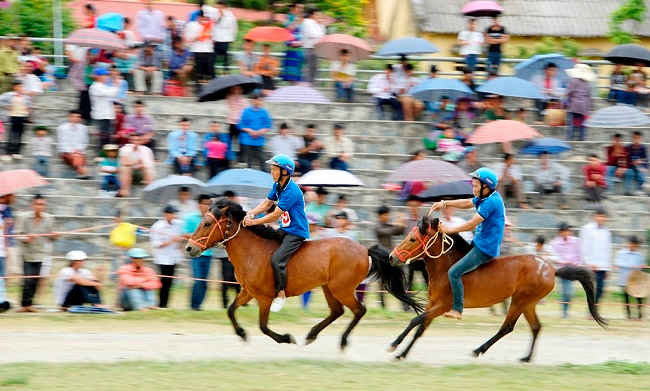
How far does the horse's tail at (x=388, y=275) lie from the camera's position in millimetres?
13867

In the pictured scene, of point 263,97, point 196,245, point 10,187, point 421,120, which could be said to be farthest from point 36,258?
point 421,120

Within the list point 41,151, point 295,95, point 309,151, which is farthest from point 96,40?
point 309,151

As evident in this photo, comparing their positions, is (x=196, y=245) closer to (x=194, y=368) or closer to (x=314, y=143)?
(x=194, y=368)

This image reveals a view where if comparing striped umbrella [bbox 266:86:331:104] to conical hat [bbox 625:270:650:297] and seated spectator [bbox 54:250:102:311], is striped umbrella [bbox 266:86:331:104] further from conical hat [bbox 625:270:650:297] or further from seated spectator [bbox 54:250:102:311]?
conical hat [bbox 625:270:650:297]

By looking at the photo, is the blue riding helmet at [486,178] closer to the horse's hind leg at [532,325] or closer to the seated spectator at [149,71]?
the horse's hind leg at [532,325]

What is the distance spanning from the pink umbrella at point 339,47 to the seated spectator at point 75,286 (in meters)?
8.75

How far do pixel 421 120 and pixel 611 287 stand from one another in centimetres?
591

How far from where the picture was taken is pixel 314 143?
66.4 ft

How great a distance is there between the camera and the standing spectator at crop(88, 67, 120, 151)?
20.4 meters

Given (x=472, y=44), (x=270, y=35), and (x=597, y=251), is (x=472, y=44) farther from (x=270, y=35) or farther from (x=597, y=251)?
(x=597, y=251)

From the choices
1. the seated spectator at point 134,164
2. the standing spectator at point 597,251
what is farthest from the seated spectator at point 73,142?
the standing spectator at point 597,251

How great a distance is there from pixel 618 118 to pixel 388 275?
9210 millimetres

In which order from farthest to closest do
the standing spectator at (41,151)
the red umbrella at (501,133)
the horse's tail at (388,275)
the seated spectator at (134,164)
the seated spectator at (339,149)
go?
the seated spectator at (339,149), the standing spectator at (41,151), the red umbrella at (501,133), the seated spectator at (134,164), the horse's tail at (388,275)

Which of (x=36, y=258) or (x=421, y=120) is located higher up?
(x=421, y=120)
